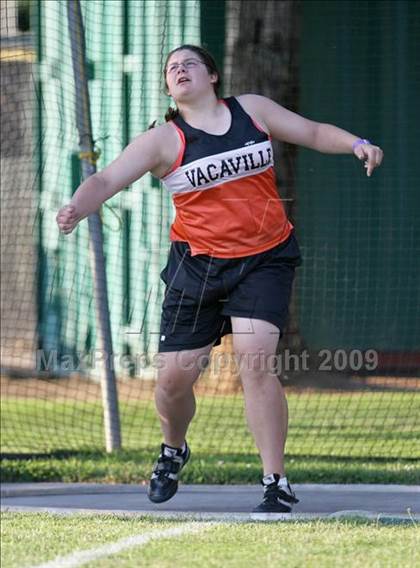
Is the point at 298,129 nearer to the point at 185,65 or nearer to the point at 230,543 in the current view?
the point at 185,65

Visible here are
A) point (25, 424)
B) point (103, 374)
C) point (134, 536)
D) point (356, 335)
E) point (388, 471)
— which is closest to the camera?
point (134, 536)

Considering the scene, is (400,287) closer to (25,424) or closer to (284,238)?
(25,424)

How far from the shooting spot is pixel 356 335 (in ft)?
36.3

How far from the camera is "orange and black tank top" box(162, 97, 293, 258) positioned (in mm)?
5496

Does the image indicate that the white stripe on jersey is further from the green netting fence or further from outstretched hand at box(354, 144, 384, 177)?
the green netting fence

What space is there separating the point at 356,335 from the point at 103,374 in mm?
3412

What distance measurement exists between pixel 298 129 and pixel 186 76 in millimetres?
519

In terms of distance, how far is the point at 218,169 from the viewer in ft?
17.9

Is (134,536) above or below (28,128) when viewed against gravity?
below

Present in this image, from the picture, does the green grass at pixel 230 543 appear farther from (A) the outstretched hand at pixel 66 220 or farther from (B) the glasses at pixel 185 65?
(B) the glasses at pixel 185 65

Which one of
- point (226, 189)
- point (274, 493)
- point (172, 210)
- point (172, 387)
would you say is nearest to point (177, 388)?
point (172, 387)

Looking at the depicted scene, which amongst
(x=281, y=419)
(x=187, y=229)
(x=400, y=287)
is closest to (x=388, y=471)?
(x=281, y=419)

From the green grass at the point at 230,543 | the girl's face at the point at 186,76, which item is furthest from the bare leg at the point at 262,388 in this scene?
the girl's face at the point at 186,76

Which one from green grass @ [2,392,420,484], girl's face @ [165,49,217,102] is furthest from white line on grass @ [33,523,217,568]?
green grass @ [2,392,420,484]
